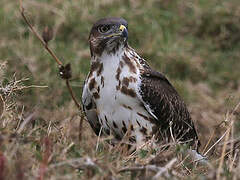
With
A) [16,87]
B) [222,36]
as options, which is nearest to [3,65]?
[16,87]

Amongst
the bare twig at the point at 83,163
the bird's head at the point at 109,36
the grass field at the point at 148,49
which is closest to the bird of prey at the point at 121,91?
the bird's head at the point at 109,36

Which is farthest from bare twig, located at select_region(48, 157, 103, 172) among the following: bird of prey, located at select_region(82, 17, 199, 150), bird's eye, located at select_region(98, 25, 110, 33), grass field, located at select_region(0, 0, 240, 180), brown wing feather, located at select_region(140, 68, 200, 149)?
grass field, located at select_region(0, 0, 240, 180)

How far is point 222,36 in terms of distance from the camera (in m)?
8.23

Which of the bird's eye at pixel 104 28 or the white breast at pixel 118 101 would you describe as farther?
the bird's eye at pixel 104 28

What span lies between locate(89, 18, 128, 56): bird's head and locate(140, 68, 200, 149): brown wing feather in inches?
13.2

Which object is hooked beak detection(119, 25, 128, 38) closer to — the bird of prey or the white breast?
the bird of prey

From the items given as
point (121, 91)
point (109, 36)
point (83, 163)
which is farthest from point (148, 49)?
point (83, 163)

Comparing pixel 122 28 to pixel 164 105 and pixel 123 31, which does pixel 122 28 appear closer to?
pixel 123 31

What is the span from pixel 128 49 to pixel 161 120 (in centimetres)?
64

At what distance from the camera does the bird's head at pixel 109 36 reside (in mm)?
4652

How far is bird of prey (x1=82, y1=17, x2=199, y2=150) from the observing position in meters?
4.61

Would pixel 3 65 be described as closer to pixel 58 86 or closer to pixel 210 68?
pixel 58 86

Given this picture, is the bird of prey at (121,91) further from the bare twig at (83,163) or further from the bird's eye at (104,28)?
the bare twig at (83,163)

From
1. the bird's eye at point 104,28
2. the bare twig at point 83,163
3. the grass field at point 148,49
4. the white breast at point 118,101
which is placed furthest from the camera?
the grass field at point 148,49
